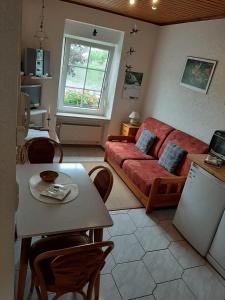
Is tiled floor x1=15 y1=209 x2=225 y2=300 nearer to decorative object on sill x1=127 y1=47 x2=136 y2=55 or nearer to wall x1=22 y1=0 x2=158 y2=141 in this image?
wall x1=22 y1=0 x2=158 y2=141

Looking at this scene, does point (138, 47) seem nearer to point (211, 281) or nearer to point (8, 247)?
point (211, 281)

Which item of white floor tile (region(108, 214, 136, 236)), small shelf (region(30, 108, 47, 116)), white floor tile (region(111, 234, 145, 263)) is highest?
small shelf (region(30, 108, 47, 116))

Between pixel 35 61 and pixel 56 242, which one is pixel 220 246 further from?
pixel 35 61

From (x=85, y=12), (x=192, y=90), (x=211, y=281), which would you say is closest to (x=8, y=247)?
(x=211, y=281)

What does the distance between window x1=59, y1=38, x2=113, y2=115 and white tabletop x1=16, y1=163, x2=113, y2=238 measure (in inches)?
110

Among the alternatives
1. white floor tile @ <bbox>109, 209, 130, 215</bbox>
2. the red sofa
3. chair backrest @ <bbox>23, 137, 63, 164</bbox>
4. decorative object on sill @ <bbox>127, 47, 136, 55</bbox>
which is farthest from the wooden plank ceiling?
white floor tile @ <bbox>109, 209, 130, 215</bbox>

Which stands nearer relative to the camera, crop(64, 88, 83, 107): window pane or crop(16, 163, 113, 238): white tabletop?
crop(16, 163, 113, 238): white tabletop

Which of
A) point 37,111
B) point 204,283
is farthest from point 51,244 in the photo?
point 37,111

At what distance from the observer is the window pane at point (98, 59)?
4.34 metres

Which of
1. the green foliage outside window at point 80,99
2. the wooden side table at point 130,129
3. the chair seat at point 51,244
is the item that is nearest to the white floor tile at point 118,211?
the chair seat at point 51,244

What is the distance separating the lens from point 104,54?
442 cm

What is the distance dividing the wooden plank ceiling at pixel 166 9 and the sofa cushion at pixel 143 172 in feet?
6.79

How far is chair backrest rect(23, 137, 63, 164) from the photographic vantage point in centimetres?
240

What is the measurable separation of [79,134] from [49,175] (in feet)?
8.79
